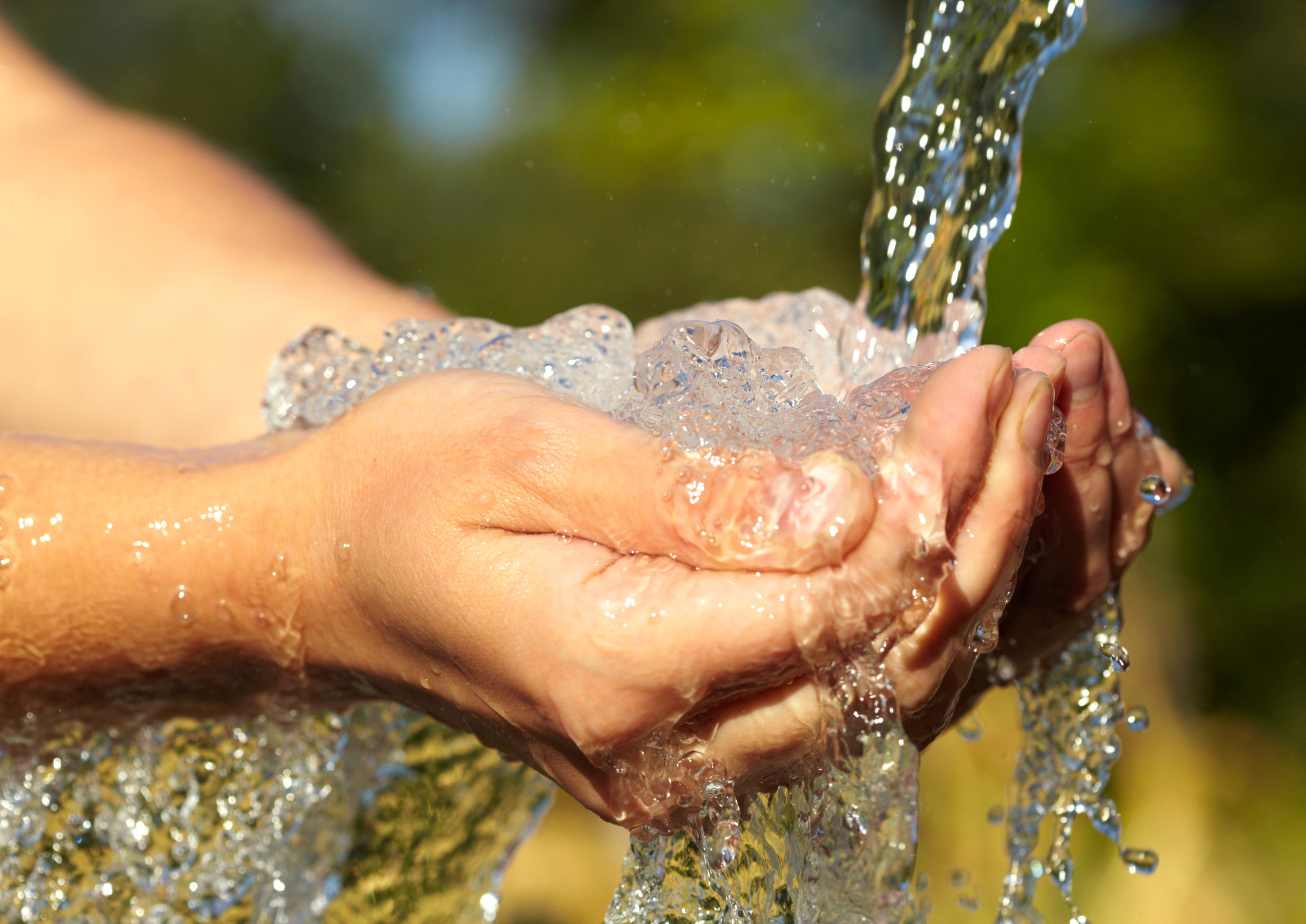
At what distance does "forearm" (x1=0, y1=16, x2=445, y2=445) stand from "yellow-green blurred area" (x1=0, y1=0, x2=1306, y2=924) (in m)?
0.30

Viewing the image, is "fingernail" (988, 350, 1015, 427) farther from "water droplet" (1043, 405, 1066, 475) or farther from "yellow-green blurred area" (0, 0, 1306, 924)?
"yellow-green blurred area" (0, 0, 1306, 924)

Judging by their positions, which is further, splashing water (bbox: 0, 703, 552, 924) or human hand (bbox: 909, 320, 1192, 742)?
splashing water (bbox: 0, 703, 552, 924)

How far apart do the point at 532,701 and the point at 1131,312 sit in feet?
9.61

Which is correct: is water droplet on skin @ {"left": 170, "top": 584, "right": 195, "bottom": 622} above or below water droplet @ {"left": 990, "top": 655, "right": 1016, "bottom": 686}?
below

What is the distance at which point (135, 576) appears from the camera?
2.86 ft

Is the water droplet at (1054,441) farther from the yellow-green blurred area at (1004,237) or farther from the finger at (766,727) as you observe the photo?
the yellow-green blurred area at (1004,237)

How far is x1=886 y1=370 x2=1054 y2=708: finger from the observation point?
0.64m

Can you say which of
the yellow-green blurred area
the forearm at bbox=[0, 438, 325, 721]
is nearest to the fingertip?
the forearm at bbox=[0, 438, 325, 721]

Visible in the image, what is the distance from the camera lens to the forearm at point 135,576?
0.87 m

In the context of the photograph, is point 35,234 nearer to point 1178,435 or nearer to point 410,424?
point 410,424

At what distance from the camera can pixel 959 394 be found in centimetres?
62

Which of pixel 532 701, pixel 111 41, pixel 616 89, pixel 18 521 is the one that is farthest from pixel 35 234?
pixel 616 89

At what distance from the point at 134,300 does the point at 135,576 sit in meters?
0.60

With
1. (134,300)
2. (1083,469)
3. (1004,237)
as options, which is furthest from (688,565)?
(1004,237)
